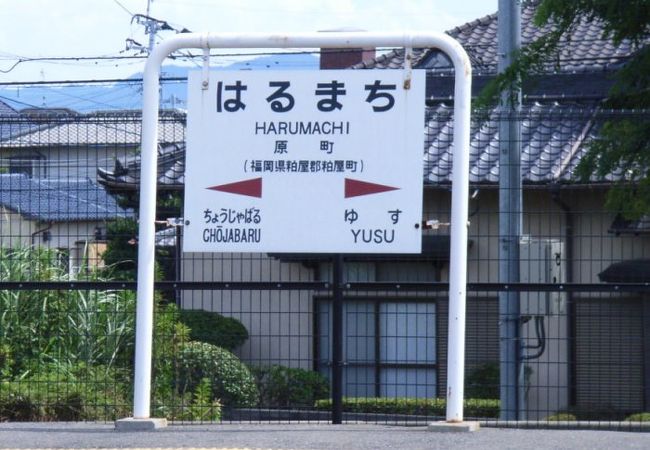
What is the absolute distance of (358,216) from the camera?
7414 millimetres

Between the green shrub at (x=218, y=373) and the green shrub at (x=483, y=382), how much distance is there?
77.1 inches

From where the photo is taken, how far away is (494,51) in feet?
75.8

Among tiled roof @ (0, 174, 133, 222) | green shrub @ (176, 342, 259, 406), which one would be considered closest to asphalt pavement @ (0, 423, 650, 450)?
green shrub @ (176, 342, 259, 406)

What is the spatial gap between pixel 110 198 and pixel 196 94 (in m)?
2.67

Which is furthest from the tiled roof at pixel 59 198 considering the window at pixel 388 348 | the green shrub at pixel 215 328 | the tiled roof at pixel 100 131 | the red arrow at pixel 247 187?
the red arrow at pixel 247 187

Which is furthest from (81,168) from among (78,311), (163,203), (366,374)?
(366,374)

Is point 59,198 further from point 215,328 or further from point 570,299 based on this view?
point 570,299

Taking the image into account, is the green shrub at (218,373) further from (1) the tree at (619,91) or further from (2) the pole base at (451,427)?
(1) the tree at (619,91)

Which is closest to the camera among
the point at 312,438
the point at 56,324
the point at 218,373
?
the point at 312,438

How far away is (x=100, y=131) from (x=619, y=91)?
4209 mm

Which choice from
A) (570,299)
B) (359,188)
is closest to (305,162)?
(359,188)

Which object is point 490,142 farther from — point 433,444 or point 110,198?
point 433,444

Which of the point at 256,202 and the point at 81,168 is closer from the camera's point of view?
the point at 256,202

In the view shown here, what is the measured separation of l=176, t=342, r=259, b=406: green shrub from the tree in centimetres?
285
